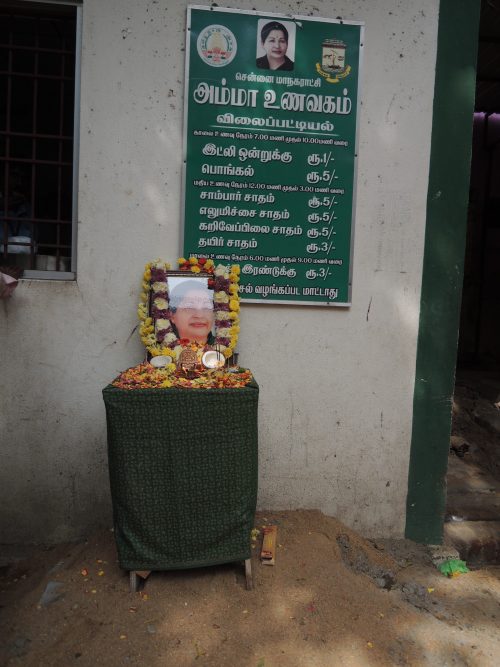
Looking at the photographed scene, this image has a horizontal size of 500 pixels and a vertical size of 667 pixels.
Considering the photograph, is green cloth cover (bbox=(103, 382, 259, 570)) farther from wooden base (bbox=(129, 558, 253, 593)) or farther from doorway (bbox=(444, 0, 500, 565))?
doorway (bbox=(444, 0, 500, 565))

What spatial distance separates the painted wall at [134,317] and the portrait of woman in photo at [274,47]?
131mm

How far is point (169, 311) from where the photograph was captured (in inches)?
122

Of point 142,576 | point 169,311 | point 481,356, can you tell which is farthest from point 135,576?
point 481,356

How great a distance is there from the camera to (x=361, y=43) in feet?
10.7

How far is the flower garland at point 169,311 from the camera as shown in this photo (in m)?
3.06

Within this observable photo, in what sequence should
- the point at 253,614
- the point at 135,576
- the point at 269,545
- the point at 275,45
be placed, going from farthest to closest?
the point at 275,45, the point at 269,545, the point at 135,576, the point at 253,614

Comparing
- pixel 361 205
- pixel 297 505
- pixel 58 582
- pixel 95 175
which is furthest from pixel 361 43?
pixel 58 582

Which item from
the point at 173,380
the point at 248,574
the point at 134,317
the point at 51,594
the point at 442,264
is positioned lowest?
the point at 51,594

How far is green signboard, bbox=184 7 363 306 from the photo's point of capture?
318 cm

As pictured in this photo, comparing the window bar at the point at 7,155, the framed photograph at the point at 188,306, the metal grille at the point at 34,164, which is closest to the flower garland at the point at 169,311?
the framed photograph at the point at 188,306

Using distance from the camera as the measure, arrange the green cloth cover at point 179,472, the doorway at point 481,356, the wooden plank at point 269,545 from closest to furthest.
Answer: the green cloth cover at point 179,472 → the wooden plank at point 269,545 → the doorway at point 481,356

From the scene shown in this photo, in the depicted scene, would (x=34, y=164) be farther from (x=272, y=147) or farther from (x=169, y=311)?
(x=272, y=147)

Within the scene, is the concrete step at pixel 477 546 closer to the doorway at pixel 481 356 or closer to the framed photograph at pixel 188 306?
the doorway at pixel 481 356

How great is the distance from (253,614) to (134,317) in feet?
6.00
